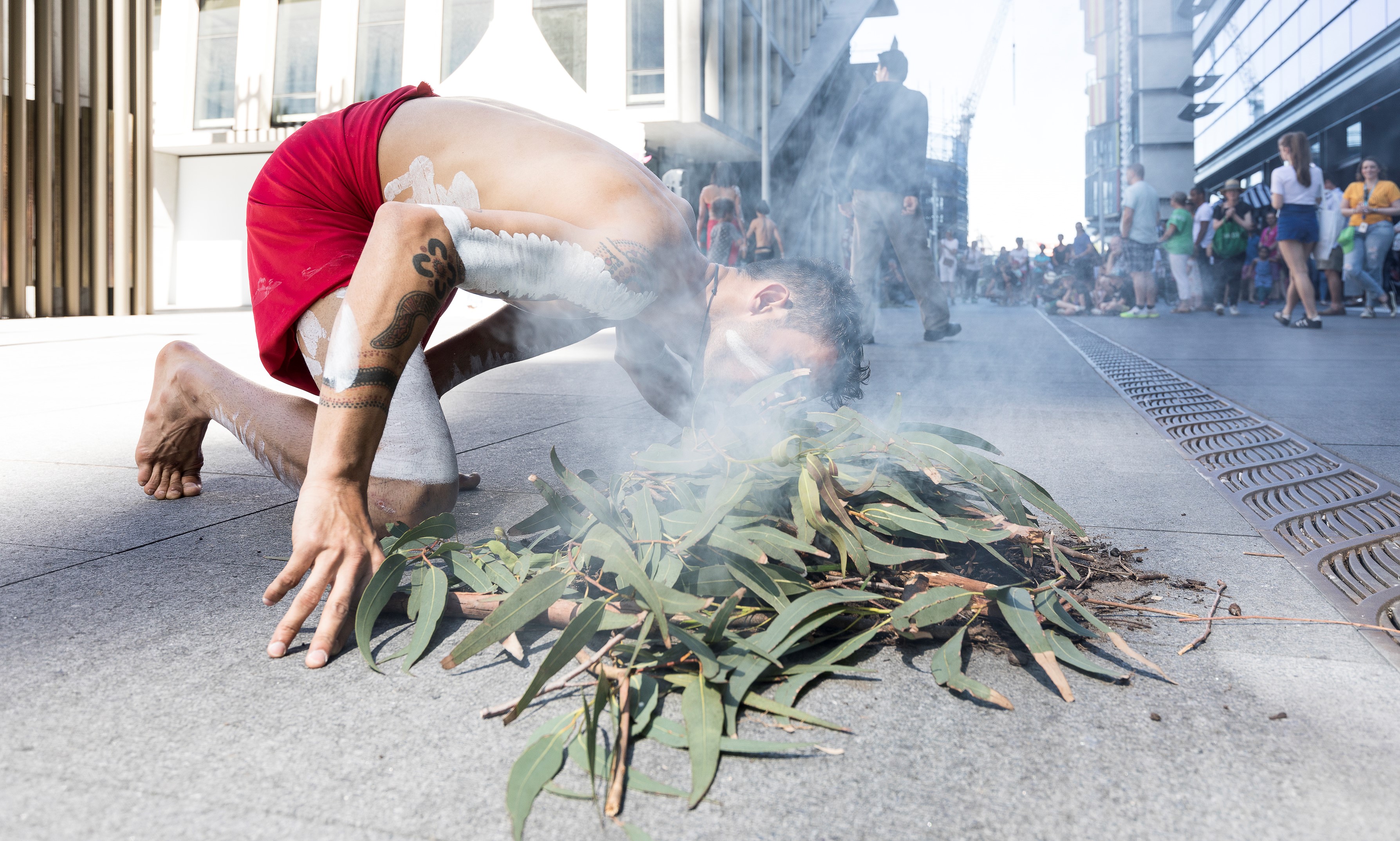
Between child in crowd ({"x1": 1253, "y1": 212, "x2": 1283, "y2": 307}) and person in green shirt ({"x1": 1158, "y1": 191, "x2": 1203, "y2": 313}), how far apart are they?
2877 mm

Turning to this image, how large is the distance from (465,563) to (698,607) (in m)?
0.49

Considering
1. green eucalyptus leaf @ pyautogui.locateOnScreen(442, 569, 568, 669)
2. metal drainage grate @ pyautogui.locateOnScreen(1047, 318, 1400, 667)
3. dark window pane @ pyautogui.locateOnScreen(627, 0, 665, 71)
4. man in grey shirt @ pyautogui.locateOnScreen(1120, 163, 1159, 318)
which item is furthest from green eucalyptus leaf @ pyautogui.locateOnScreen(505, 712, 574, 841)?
dark window pane @ pyautogui.locateOnScreen(627, 0, 665, 71)

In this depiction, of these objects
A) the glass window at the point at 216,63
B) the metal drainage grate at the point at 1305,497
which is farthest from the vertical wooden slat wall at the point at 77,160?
the metal drainage grate at the point at 1305,497

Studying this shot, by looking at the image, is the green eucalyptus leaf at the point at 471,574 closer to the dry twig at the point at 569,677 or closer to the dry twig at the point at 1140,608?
the dry twig at the point at 569,677

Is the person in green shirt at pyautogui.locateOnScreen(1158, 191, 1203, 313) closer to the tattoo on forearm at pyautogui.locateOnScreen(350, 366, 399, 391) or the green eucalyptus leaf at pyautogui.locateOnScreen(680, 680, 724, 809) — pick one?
the tattoo on forearm at pyautogui.locateOnScreen(350, 366, 399, 391)

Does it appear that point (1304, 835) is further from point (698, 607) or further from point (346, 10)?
point (346, 10)

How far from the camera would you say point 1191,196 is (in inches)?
529

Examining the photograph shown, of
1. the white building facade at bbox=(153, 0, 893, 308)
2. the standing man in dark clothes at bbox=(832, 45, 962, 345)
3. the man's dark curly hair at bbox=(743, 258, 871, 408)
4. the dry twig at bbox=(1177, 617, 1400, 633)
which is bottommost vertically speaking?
the dry twig at bbox=(1177, 617, 1400, 633)

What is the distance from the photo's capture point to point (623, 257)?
192 cm

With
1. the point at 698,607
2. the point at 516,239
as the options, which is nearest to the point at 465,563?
the point at 698,607

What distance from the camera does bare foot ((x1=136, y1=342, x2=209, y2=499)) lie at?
255cm

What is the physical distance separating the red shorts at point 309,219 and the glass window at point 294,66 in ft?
61.2

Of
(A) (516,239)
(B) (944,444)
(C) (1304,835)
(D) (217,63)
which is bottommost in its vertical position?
(C) (1304,835)

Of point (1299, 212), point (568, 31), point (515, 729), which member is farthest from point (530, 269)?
point (568, 31)
